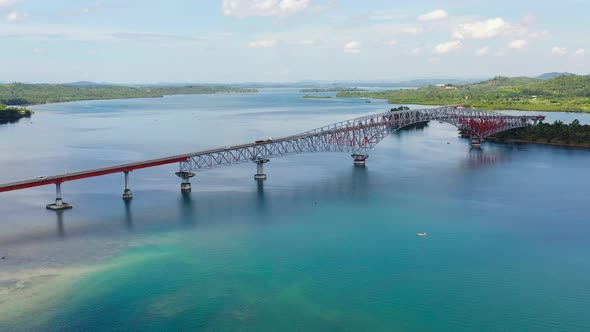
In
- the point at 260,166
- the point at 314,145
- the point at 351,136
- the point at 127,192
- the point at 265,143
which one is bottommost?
the point at 127,192

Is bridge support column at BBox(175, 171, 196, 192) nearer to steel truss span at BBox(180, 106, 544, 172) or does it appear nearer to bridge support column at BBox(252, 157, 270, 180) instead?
steel truss span at BBox(180, 106, 544, 172)

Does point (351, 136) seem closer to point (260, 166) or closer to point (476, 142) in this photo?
point (260, 166)

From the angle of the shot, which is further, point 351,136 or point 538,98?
point 538,98

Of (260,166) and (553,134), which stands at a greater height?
(553,134)

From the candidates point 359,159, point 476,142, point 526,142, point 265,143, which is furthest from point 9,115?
point 526,142

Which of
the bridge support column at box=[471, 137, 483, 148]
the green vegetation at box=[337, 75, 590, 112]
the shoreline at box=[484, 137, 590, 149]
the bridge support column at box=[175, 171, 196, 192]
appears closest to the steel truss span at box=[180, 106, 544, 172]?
the bridge support column at box=[471, 137, 483, 148]
